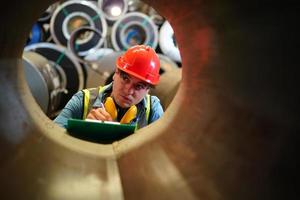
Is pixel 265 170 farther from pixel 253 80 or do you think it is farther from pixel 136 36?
pixel 136 36

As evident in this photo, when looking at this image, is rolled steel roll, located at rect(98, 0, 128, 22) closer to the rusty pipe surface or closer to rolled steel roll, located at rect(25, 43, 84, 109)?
rolled steel roll, located at rect(25, 43, 84, 109)

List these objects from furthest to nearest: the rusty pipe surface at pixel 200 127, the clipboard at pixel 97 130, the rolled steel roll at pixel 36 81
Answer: the rolled steel roll at pixel 36 81 < the clipboard at pixel 97 130 < the rusty pipe surface at pixel 200 127

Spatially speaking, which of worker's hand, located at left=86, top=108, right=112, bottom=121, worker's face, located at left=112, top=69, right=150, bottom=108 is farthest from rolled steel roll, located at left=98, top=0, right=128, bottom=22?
worker's hand, located at left=86, top=108, right=112, bottom=121

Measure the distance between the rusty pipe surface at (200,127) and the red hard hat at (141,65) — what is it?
2.87 ft

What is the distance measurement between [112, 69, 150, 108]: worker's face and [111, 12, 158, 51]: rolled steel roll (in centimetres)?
181

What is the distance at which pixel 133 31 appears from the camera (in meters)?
3.52

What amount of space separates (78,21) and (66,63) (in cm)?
53

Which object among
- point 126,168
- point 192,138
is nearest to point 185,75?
point 192,138

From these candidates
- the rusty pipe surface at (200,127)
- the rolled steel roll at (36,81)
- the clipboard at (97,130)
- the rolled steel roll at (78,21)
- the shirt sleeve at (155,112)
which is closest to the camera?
the rusty pipe surface at (200,127)

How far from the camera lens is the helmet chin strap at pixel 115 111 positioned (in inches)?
63.1

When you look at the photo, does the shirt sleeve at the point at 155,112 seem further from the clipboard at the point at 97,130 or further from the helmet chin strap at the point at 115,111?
the clipboard at the point at 97,130

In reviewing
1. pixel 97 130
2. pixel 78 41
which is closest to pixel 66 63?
pixel 78 41

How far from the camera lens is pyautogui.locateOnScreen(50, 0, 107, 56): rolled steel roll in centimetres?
331

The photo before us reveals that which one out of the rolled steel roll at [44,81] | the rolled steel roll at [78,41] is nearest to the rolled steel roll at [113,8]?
the rolled steel roll at [78,41]
